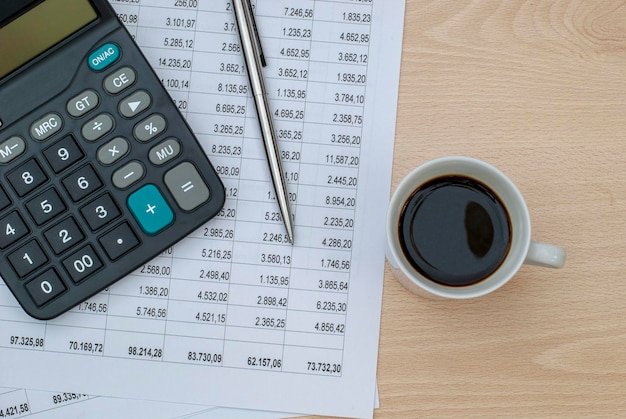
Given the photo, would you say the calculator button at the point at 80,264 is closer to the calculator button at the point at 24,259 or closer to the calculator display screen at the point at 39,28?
the calculator button at the point at 24,259

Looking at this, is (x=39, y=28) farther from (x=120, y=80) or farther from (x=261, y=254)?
(x=261, y=254)

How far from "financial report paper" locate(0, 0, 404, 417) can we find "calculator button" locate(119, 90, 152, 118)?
0.03 meters

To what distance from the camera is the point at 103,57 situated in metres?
0.46

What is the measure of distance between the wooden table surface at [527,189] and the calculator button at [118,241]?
173 mm

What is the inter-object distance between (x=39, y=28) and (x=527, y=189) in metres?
0.34

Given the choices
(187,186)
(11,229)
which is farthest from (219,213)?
(11,229)

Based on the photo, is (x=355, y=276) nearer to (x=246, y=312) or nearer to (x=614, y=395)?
(x=246, y=312)

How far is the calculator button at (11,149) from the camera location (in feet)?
1.48

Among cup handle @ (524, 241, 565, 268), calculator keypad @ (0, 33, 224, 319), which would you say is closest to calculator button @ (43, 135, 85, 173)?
calculator keypad @ (0, 33, 224, 319)

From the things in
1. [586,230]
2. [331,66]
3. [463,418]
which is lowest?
[463,418]

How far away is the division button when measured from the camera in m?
0.45

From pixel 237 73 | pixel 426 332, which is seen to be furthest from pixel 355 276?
pixel 237 73

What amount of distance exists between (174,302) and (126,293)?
33mm

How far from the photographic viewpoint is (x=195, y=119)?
0.48m
